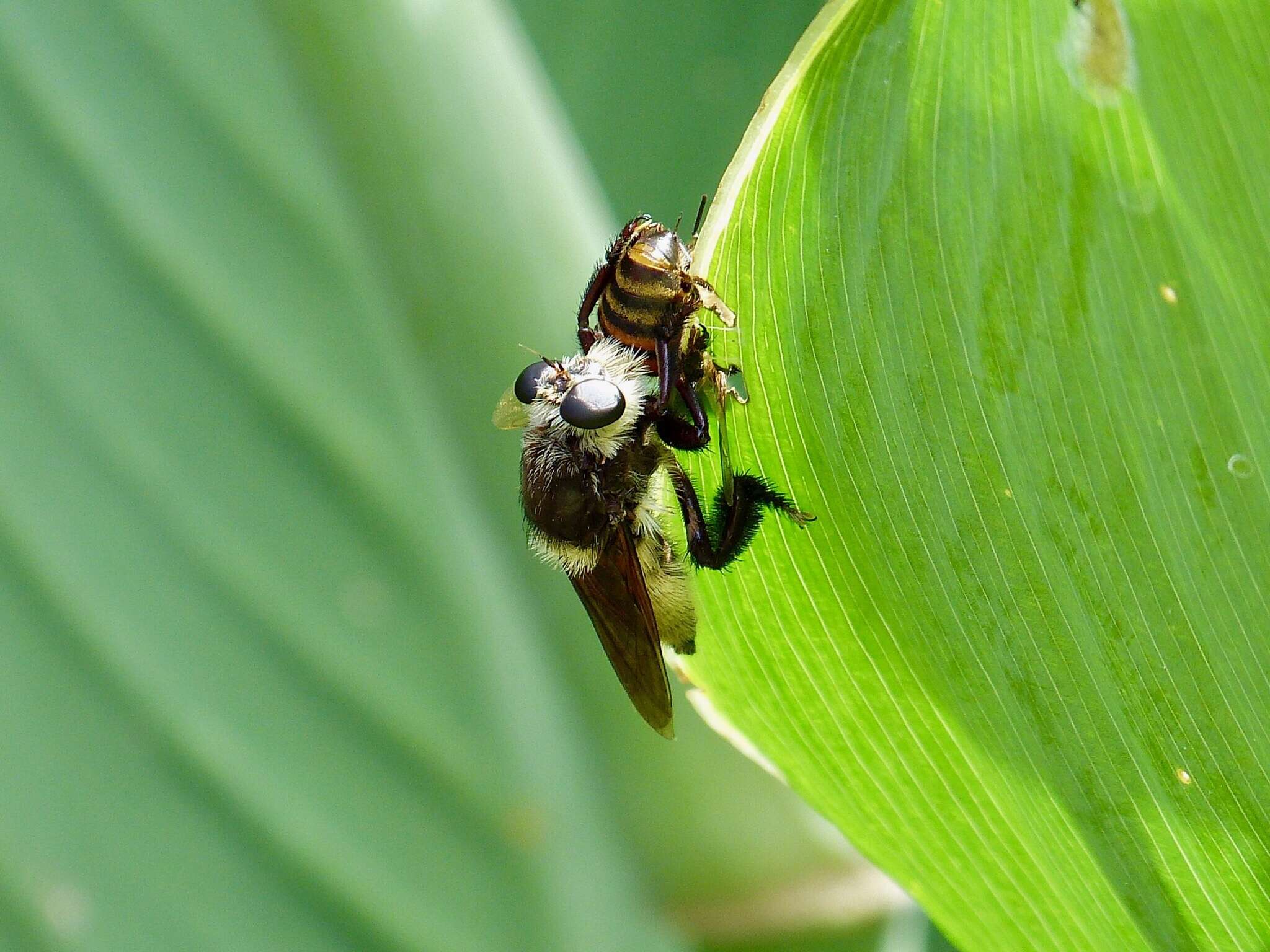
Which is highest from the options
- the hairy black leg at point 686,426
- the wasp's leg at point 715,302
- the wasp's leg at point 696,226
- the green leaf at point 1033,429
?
the wasp's leg at point 696,226

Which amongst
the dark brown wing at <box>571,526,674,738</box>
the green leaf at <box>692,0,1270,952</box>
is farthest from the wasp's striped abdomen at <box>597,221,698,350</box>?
the dark brown wing at <box>571,526,674,738</box>

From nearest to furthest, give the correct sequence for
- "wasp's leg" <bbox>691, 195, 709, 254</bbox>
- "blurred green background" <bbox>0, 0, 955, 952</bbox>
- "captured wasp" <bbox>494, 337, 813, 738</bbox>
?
1. "wasp's leg" <bbox>691, 195, 709, 254</bbox>
2. "captured wasp" <bbox>494, 337, 813, 738</bbox>
3. "blurred green background" <bbox>0, 0, 955, 952</bbox>

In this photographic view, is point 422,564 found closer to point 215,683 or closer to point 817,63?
point 215,683

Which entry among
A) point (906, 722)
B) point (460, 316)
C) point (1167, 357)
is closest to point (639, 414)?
point (460, 316)

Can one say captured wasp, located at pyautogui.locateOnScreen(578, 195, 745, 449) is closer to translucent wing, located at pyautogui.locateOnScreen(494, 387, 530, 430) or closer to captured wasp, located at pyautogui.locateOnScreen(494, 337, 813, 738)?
captured wasp, located at pyautogui.locateOnScreen(494, 337, 813, 738)

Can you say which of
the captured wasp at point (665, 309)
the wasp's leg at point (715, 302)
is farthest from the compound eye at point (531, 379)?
the wasp's leg at point (715, 302)

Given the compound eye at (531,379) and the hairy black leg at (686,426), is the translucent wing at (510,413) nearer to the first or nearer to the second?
the compound eye at (531,379)
